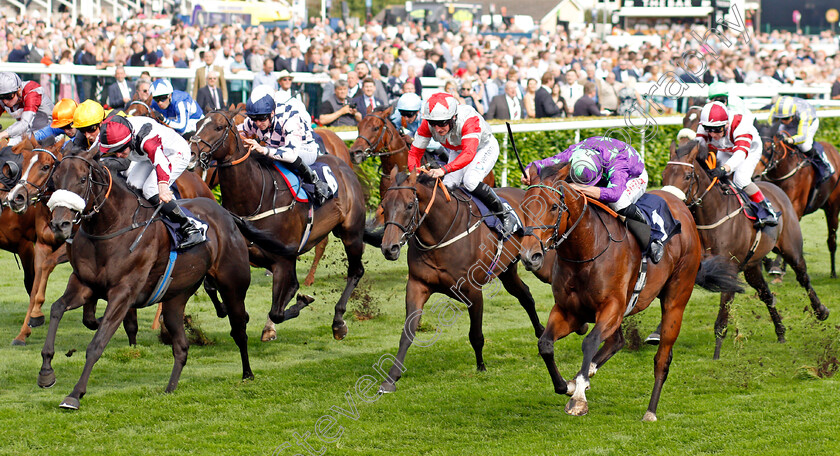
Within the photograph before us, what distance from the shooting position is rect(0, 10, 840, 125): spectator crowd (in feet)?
43.4

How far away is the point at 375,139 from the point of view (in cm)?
946

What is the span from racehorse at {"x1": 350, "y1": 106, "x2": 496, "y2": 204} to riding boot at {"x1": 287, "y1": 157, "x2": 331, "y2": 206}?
61.3 inches

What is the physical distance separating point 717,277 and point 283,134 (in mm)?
3321

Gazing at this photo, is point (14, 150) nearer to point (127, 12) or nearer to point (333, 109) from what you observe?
point (333, 109)

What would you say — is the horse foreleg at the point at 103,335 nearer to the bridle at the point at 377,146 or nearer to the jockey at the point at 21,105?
the jockey at the point at 21,105

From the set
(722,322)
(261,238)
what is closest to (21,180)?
(261,238)

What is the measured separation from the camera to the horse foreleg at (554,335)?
5.30 m

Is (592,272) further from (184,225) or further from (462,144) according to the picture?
(184,225)

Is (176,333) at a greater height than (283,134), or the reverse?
(283,134)

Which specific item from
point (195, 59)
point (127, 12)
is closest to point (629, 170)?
point (195, 59)

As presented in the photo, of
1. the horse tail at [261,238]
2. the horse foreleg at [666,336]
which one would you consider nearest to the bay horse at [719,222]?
the horse foreleg at [666,336]

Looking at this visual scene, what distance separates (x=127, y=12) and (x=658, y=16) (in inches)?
628

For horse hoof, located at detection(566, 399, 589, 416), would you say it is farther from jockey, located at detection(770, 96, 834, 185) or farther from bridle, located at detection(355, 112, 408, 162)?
jockey, located at detection(770, 96, 834, 185)

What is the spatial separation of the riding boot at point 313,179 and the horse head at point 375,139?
1560 mm
